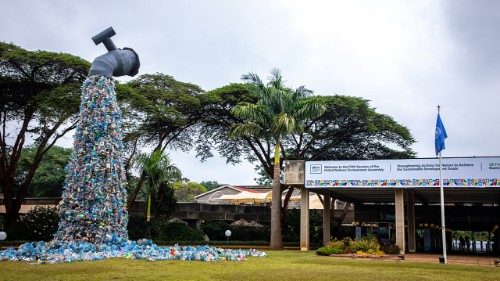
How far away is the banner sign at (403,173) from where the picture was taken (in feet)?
72.8

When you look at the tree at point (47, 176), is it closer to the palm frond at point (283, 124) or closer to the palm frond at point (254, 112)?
the palm frond at point (254, 112)

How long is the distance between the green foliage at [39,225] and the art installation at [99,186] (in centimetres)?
996

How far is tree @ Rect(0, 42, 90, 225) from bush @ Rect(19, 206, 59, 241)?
1.35 meters

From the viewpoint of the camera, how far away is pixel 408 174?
77.5 feet

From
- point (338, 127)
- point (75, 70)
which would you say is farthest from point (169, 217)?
point (338, 127)

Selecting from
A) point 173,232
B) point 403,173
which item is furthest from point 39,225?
point 403,173

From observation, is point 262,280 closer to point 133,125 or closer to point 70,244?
point 70,244

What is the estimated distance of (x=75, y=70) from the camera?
27.6m

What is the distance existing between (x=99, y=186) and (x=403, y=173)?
13.9 metres

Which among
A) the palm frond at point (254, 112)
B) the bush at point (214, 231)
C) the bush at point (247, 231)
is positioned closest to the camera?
the palm frond at point (254, 112)

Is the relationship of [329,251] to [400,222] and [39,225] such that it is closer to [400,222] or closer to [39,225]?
[400,222]

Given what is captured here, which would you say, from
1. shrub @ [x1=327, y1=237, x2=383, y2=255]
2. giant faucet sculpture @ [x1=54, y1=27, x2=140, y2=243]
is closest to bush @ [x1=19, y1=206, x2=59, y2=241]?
giant faucet sculpture @ [x1=54, y1=27, x2=140, y2=243]

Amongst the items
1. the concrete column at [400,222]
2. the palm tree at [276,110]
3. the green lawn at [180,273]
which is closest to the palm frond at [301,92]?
the palm tree at [276,110]

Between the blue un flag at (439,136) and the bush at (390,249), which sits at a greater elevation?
the blue un flag at (439,136)
